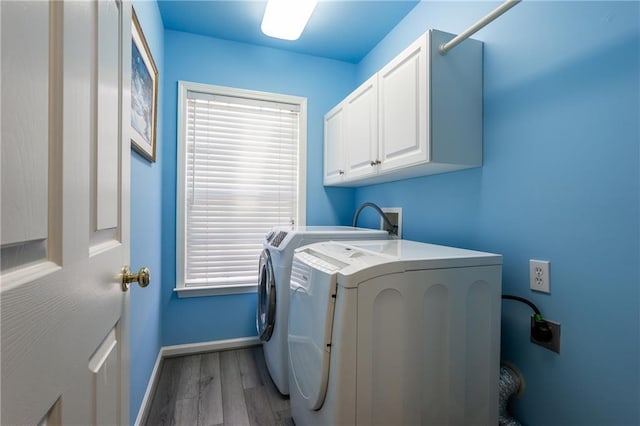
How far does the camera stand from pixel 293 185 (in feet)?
8.48

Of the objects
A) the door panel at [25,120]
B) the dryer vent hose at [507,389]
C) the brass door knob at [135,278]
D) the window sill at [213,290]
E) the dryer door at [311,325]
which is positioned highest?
the door panel at [25,120]

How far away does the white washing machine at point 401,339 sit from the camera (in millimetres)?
955

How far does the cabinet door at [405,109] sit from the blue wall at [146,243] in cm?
135

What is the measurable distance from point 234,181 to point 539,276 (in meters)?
2.11

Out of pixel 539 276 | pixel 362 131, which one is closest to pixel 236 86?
pixel 362 131

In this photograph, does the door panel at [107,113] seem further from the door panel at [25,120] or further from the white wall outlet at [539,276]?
the white wall outlet at [539,276]

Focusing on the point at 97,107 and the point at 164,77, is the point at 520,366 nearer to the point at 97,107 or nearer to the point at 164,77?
the point at 97,107

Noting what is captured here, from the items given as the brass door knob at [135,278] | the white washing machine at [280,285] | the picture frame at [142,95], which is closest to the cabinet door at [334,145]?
the white washing machine at [280,285]

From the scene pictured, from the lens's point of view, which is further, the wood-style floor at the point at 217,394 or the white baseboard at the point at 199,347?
the white baseboard at the point at 199,347

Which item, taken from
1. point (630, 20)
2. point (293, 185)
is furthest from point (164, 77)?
point (630, 20)

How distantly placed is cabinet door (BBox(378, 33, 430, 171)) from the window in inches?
40.1

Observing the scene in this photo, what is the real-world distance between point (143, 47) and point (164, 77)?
0.77m

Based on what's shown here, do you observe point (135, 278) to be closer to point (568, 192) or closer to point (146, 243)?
point (146, 243)

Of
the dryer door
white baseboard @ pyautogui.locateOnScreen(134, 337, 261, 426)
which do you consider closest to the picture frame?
the dryer door
